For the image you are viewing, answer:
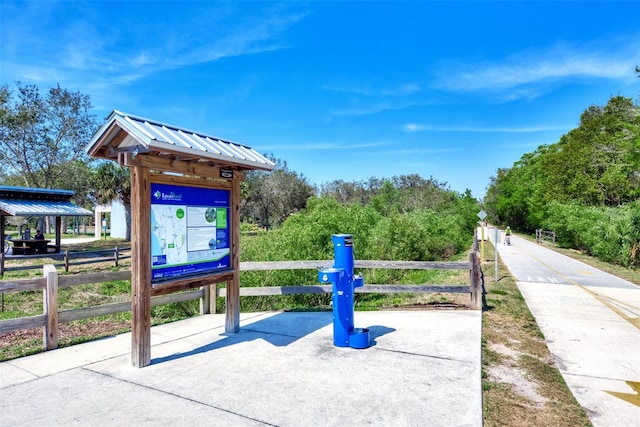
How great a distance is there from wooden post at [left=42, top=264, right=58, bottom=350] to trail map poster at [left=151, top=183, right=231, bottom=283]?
1.76 meters

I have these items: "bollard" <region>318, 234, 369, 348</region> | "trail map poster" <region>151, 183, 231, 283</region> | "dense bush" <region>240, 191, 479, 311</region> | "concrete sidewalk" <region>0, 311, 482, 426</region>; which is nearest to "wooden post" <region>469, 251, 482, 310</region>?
"concrete sidewalk" <region>0, 311, 482, 426</region>

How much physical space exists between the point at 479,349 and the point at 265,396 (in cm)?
313

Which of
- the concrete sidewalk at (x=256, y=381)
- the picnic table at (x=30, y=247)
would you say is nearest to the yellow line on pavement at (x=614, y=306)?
the concrete sidewalk at (x=256, y=381)

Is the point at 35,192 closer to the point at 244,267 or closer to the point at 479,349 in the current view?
the point at 244,267

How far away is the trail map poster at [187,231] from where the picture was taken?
5.25 metres

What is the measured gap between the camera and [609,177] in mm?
33000

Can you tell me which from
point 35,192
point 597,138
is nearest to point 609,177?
point 597,138

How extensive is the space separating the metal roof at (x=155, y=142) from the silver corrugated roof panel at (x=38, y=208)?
20517 mm

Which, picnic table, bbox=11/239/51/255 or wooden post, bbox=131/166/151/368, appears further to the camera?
picnic table, bbox=11/239/51/255

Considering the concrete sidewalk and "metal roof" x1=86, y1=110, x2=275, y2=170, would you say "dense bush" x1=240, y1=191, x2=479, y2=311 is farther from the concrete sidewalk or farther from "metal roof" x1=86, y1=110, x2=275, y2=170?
"metal roof" x1=86, y1=110, x2=275, y2=170

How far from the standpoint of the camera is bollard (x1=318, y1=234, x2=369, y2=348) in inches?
224

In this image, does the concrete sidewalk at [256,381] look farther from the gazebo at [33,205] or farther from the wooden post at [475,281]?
the gazebo at [33,205]

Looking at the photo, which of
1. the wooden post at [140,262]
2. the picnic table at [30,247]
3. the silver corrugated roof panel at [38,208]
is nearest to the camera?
the wooden post at [140,262]

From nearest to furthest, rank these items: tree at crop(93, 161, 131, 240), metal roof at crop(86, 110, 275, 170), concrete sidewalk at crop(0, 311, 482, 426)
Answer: concrete sidewalk at crop(0, 311, 482, 426), metal roof at crop(86, 110, 275, 170), tree at crop(93, 161, 131, 240)
